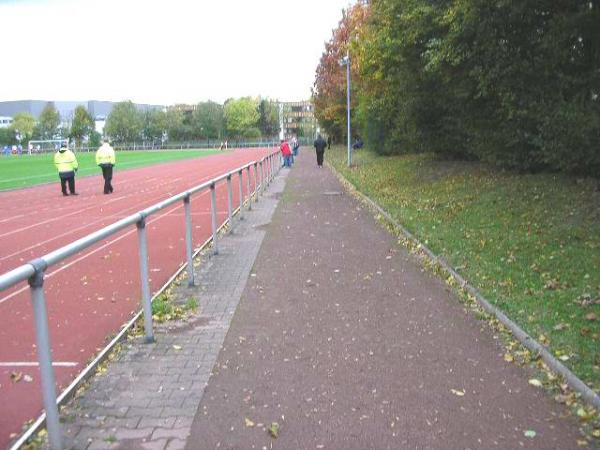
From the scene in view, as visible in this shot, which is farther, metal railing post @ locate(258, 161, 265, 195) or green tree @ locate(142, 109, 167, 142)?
green tree @ locate(142, 109, 167, 142)

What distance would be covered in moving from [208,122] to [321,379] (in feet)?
404

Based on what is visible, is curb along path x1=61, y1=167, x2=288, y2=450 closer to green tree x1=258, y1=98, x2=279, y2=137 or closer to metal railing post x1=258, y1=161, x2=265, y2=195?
metal railing post x1=258, y1=161, x2=265, y2=195

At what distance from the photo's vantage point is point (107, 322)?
5.91 metres

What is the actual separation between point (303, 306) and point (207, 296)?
1.20 metres

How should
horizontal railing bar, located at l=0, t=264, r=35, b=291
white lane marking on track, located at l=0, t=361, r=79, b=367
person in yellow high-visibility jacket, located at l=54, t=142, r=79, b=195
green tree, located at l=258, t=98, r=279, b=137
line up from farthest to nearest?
1. green tree, located at l=258, t=98, r=279, b=137
2. person in yellow high-visibility jacket, located at l=54, t=142, r=79, b=195
3. white lane marking on track, located at l=0, t=361, r=79, b=367
4. horizontal railing bar, located at l=0, t=264, r=35, b=291

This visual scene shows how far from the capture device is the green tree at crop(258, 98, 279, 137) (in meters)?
135

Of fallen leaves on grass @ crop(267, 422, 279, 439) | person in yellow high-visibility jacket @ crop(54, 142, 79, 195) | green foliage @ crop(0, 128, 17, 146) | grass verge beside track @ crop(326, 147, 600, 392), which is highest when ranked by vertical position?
green foliage @ crop(0, 128, 17, 146)

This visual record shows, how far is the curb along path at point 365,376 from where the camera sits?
12.0 ft

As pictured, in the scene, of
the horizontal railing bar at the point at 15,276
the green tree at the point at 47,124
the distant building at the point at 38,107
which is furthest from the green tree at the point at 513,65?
the distant building at the point at 38,107

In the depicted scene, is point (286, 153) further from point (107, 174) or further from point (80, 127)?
point (80, 127)

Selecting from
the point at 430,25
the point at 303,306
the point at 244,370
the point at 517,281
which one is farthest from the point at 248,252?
the point at 430,25

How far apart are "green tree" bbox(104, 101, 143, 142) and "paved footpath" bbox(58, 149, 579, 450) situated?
118995mm

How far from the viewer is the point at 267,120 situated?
135125mm

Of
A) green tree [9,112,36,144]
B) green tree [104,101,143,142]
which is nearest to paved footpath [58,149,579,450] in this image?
green tree [104,101,143,142]
